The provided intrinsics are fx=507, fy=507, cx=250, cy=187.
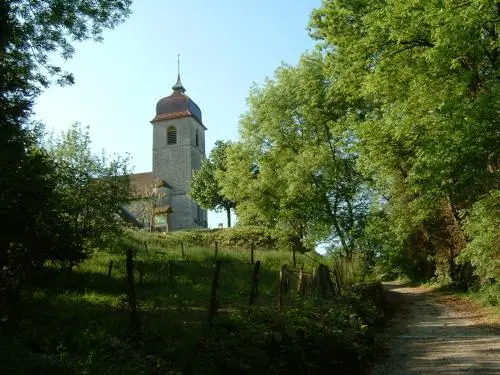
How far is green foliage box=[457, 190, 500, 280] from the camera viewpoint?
15359 mm

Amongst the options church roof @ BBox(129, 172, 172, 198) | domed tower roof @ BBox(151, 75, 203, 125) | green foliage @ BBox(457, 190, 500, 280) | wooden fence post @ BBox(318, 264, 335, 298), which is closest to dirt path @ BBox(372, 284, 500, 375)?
green foliage @ BBox(457, 190, 500, 280)

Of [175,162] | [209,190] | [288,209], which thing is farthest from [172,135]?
[288,209]

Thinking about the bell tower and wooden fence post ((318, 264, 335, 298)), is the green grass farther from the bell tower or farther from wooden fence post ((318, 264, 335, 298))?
the bell tower

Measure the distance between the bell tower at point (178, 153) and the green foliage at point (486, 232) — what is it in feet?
166

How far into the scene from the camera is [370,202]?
29.3m

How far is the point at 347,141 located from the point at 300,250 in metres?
13.5

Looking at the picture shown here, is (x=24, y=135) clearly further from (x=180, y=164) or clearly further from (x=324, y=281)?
(x=180, y=164)

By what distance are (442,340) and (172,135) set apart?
2364 inches

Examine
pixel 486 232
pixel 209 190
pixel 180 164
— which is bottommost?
pixel 486 232

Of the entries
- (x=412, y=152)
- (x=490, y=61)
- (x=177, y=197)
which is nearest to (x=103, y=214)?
(x=412, y=152)

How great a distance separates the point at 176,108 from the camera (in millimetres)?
71062

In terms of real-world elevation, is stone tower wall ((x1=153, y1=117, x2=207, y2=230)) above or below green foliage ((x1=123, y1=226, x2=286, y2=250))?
above

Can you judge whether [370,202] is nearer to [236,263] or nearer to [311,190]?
[311,190]

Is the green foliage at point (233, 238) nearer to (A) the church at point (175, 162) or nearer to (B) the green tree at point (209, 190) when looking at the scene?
(B) the green tree at point (209, 190)
